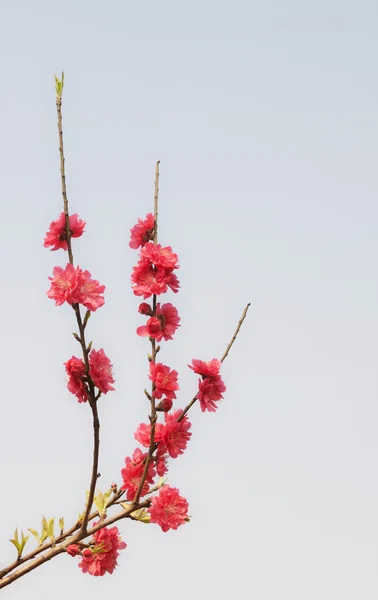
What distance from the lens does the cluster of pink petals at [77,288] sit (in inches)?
168

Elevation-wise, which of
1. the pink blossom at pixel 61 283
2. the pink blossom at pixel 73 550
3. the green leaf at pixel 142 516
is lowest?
the pink blossom at pixel 73 550

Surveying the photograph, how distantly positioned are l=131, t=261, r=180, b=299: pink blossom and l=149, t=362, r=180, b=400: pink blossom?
431 mm

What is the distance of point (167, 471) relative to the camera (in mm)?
4645

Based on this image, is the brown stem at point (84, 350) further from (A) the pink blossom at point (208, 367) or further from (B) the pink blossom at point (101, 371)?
(A) the pink blossom at point (208, 367)

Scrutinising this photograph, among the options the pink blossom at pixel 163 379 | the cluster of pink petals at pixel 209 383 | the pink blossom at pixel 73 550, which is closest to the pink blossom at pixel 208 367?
the cluster of pink petals at pixel 209 383

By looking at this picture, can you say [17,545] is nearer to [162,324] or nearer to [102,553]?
[102,553]

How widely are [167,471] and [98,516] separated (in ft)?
1.53

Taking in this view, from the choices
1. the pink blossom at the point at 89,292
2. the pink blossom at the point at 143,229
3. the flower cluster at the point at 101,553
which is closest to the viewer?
the pink blossom at the point at 89,292

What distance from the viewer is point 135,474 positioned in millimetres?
4590

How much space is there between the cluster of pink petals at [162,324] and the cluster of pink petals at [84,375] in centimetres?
31

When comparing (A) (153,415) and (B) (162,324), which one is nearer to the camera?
(A) (153,415)

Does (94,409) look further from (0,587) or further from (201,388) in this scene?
(0,587)

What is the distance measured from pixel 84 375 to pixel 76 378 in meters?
0.05

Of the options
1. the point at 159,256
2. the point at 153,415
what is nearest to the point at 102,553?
the point at 153,415
